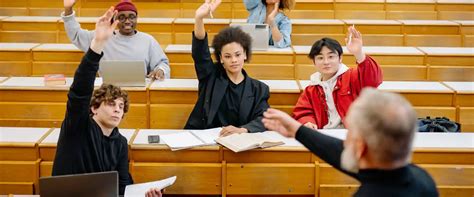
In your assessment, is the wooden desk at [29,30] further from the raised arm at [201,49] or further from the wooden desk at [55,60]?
the raised arm at [201,49]

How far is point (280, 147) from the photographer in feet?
3.61

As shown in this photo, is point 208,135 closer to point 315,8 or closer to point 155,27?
point 155,27

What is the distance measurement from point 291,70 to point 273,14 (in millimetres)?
257

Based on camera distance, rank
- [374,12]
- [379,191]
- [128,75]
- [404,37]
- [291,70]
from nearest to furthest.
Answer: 1. [379,191]
2. [128,75]
3. [291,70]
4. [404,37]
5. [374,12]

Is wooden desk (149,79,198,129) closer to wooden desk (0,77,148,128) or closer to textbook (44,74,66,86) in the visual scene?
wooden desk (0,77,148,128)

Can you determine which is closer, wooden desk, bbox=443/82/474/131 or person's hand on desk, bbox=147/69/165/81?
wooden desk, bbox=443/82/474/131

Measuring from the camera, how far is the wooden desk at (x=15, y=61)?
1841 millimetres

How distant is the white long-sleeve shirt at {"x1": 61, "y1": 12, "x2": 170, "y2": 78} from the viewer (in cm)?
172

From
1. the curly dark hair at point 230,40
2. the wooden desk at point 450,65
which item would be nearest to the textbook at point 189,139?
the curly dark hair at point 230,40

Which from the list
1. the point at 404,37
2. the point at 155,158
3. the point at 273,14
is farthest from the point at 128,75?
the point at 404,37

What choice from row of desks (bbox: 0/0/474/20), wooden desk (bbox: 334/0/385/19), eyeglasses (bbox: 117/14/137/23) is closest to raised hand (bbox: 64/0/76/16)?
eyeglasses (bbox: 117/14/137/23)

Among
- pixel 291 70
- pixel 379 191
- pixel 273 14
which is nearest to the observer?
pixel 379 191

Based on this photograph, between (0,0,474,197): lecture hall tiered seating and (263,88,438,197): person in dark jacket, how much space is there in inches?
19.7

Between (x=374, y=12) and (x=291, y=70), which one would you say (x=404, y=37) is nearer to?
(x=374, y=12)
